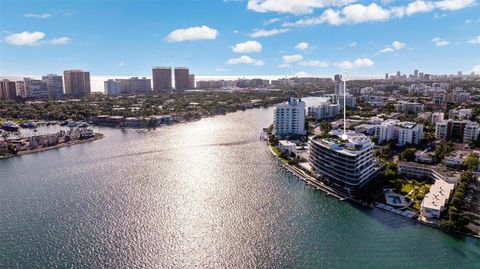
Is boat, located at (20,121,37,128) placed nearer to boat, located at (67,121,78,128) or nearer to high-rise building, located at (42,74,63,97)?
boat, located at (67,121,78,128)

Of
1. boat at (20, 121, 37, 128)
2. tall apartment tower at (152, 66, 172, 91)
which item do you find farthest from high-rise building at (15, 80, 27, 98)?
Answer: boat at (20, 121, 37, 128)

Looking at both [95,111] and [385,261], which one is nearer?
[385,261]

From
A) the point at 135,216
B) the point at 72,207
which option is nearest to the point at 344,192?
the point at 135,216

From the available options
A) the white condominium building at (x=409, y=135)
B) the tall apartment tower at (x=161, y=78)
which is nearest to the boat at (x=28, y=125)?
the white condominium building at (x=409, y=135)

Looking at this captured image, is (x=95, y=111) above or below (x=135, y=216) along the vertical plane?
above

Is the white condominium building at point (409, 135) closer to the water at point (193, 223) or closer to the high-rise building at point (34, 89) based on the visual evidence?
the water at point (193, 223)

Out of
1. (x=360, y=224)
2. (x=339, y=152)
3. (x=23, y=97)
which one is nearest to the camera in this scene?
(x=360, y=224)

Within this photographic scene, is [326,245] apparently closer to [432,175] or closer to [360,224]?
[360,224]
